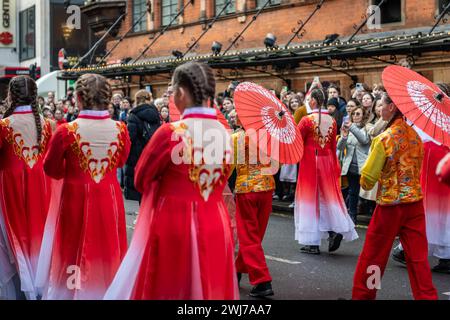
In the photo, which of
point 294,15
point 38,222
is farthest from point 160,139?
point 294,15

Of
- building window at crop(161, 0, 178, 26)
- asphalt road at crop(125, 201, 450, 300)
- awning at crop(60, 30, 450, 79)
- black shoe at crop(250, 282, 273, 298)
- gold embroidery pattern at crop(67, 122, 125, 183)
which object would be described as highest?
building window at crop(161, 0, 178, 26)

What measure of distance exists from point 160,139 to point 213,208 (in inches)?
22.2

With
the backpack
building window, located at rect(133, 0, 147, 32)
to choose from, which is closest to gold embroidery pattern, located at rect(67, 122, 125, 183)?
the backpack

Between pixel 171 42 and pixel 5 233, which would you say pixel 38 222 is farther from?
pixel 171 42

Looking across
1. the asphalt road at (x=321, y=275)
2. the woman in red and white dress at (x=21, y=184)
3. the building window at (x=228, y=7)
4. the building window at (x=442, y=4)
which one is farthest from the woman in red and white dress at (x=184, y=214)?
the building window at (x=228, y=7)

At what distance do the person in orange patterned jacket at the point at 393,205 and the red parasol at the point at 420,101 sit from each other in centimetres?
25

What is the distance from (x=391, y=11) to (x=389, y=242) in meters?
13.7

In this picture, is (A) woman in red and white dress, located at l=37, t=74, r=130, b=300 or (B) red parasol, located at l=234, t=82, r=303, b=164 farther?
(B) red parasol, located at l=234, t=82, r=303, b=164

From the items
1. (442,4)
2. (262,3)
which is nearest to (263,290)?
(442,4)

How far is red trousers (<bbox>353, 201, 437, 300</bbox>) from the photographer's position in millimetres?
6766

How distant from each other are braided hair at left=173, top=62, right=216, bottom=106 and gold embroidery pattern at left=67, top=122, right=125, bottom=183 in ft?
4.67

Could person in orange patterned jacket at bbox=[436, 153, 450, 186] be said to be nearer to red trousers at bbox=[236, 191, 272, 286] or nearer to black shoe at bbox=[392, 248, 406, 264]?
red trousers at bbox=[236, 191, 272, 286]

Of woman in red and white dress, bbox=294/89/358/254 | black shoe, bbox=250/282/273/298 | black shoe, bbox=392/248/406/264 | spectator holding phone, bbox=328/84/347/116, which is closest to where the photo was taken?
black shoe, bbox=250/282/273/298

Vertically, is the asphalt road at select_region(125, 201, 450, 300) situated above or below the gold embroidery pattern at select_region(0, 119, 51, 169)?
below
